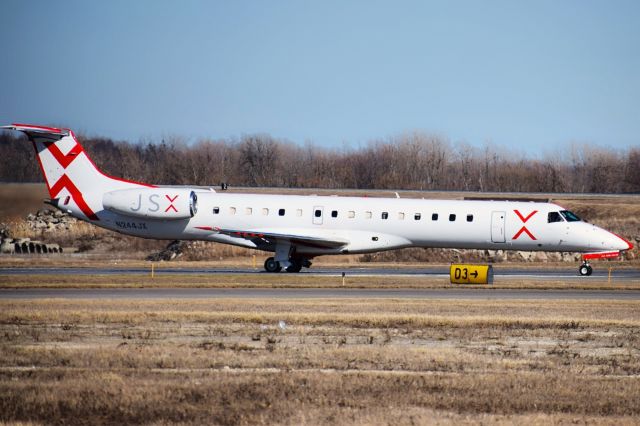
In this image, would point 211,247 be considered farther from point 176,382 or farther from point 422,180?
point 422,180

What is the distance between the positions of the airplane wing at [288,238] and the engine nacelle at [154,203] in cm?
180

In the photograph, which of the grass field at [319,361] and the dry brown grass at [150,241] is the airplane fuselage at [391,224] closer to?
the dry brown grass at [150,241]

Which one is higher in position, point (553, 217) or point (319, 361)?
point (553, 217)

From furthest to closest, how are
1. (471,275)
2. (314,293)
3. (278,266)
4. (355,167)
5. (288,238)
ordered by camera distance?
(355,167) < (278,266) < (288,238) < (471,275) < (314,293)

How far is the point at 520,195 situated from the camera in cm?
7162

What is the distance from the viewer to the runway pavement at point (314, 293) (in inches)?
1080

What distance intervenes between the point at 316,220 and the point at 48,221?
27692mm

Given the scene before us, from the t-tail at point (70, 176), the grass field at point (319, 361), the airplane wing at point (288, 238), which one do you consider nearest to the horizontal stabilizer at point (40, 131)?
the t-tail at point (70, 176)

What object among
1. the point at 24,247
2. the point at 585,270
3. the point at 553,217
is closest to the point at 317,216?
the point at 553,217

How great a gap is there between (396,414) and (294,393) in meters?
1.65

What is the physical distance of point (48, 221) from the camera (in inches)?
2386

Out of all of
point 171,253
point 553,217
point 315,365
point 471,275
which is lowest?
point 315,365

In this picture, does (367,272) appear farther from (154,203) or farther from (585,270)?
(154,203)

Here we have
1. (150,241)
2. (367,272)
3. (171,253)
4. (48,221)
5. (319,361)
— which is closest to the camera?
(319,361)
